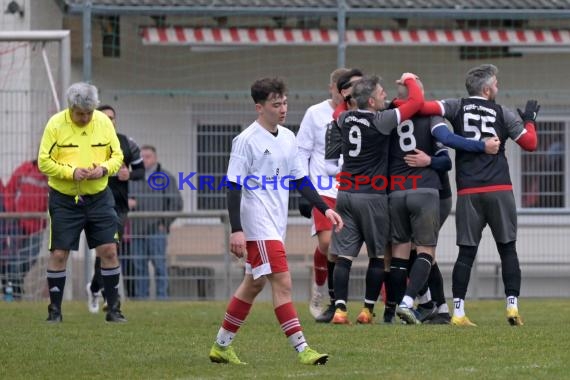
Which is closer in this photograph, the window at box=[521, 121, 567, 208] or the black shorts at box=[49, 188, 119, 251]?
the black shorts at box=[49, 188, 119, 251]

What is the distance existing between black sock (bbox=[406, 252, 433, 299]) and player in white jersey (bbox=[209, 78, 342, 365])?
8.97 feet

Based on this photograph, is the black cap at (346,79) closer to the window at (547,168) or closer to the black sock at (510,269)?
the black sock at (510,269)

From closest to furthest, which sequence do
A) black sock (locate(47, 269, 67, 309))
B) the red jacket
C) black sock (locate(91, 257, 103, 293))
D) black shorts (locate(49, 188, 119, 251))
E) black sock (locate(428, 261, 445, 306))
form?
black shorts (locate(49, 188, 119, 251)), black sock (locate(428, 261, 445, 306)), black sock (locate(47, 269, 67, 309)), black sock (locate(91, 257, 103, 293)), the red jacket

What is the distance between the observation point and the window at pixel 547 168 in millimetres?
18047

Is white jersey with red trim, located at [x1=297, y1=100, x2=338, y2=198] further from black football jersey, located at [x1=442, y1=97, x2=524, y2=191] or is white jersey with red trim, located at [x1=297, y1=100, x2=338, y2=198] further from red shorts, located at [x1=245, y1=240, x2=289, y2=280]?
red shorts, located at [x1=245, y1=240, x2=289, y2=280]

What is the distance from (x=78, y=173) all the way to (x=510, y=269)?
147 inches

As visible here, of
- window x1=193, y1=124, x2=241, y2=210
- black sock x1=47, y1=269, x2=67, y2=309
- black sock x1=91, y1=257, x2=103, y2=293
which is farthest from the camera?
window x1=193, y1=124, x2=241, y2=210

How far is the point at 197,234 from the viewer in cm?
1756

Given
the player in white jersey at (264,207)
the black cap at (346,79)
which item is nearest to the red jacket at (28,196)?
the black cap at (346,79)

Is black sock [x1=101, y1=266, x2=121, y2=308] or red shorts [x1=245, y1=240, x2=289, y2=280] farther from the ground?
red shorts [x1=245, y1=240, x2=289, y2=280]

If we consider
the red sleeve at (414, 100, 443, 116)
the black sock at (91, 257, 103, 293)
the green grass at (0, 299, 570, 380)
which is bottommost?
the green grass at (0, 299, 570, 380)

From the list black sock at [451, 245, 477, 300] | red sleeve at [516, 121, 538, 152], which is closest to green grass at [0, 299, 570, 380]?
black sock at [451, 245, 477, 300]

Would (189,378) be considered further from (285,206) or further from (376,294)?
(376,294)

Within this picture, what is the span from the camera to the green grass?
8688 millimetres
